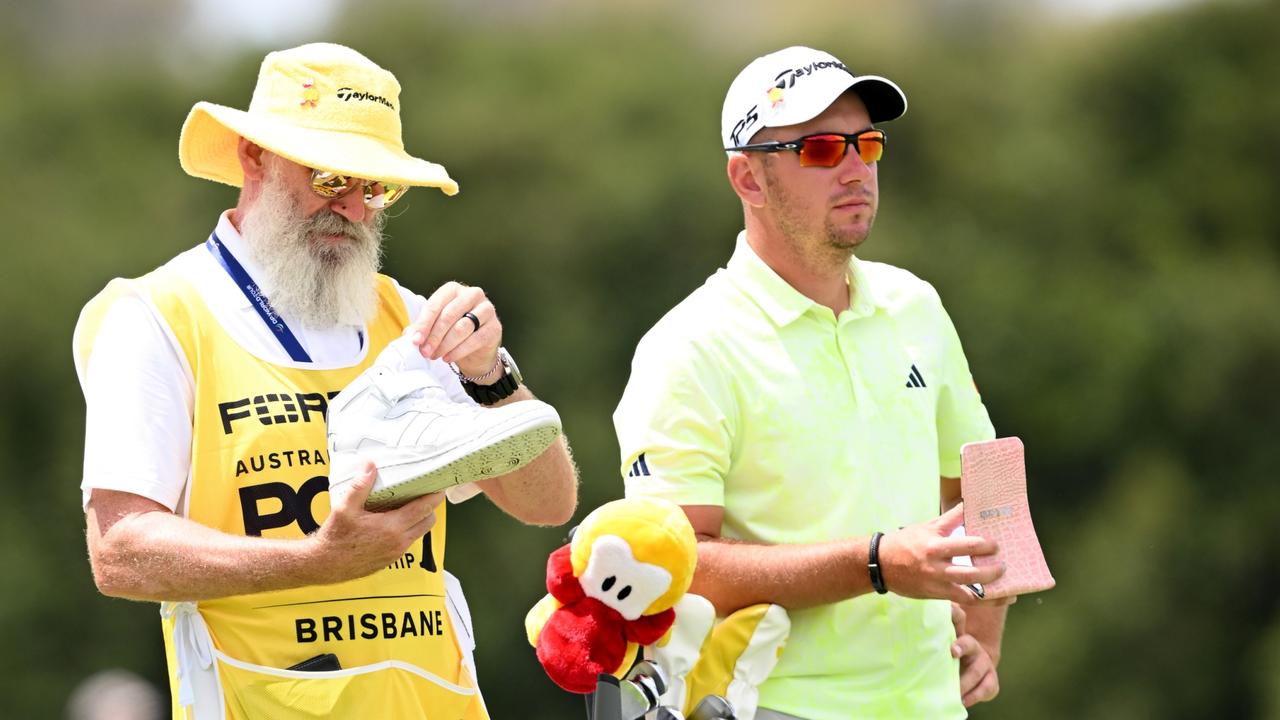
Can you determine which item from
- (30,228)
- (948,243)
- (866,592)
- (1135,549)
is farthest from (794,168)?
(30,228)

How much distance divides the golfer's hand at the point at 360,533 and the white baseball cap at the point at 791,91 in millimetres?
1450

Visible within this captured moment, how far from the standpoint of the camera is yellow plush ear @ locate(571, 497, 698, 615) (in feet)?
12.3

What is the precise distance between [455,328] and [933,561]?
106 cm

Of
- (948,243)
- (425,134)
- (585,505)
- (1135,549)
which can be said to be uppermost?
(425,134)

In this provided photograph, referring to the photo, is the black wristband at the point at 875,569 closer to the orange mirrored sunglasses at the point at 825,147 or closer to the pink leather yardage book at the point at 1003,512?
the pink leather yardage book at the point at 1003,512

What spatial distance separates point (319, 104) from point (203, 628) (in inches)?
42.4

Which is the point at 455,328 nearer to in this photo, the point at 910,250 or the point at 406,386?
the point at 406,386

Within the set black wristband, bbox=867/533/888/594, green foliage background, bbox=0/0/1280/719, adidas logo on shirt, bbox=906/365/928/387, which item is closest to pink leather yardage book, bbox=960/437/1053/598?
black wristband, bbox=867/533/888/594

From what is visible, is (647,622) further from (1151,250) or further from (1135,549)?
(1151,250)

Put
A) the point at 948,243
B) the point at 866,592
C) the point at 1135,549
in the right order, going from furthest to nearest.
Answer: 1. the point at 948,243
2. the point at 1135,549
3. the point at 866,592

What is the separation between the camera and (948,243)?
2222cm

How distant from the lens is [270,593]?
3.75 metres

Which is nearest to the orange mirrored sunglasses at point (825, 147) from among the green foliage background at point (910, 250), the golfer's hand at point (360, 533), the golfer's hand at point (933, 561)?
the golfer's hand at point (933, 561)

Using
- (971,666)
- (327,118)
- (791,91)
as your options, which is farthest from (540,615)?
(791,91)
